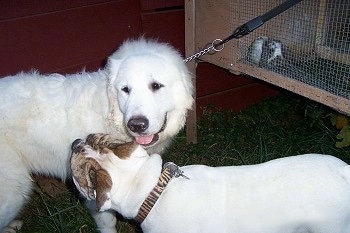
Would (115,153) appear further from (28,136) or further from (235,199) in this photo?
(28,136)

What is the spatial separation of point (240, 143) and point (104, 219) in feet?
6.22

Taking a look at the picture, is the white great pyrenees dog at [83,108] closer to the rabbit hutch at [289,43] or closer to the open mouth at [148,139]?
the open mouth at [148,139]

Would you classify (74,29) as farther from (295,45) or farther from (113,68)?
(295,45)

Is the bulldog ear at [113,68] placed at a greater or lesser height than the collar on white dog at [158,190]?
greater

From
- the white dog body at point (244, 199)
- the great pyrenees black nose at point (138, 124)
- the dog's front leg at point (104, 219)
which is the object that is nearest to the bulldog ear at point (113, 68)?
the great pyrenees black nose at point (138, 124)

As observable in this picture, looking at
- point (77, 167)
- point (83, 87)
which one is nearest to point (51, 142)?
point (83, 87)

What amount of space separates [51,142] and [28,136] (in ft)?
0.57

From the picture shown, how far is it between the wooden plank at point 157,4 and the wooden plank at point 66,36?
9 cm

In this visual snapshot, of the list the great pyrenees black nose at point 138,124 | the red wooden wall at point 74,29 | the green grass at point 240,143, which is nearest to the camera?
the great pyrenees black nose at point 138,124

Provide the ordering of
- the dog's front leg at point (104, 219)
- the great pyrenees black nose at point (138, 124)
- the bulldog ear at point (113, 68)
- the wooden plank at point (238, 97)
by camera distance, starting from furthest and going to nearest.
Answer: the wooden plank at point (238, 97) → the dog's front leg at point (104, 219) → the bulldog ear at point (113, 68) → the great pyrenees black nose at point (138, 124)

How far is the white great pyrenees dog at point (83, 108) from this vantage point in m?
2.45

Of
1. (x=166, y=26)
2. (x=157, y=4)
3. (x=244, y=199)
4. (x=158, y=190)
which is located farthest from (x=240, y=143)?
(x=158, y=190)

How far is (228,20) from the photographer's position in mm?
3084

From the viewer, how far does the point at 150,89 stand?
2.47 m
